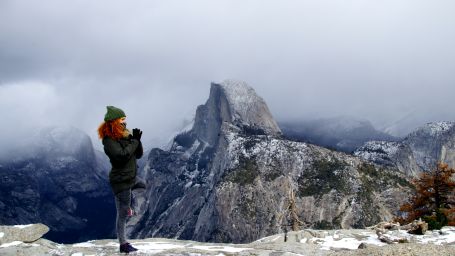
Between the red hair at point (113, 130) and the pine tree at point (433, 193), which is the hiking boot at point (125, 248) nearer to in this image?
the red hair at point (113, 130)

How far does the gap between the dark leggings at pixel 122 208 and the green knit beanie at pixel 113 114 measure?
107 inches

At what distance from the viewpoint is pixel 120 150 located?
18.0 meters

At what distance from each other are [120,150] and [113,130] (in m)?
0.77

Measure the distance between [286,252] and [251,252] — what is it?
1.49m

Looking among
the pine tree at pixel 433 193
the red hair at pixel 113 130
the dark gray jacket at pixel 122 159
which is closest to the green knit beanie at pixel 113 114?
the red hair at pixel 113 130

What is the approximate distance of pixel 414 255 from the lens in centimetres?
1973

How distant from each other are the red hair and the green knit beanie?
12 cm

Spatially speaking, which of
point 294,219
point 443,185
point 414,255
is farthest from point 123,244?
point 443,185

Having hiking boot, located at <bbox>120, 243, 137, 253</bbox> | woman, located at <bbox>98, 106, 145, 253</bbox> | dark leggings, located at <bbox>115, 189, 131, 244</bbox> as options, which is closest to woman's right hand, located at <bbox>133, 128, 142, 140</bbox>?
woman, located at <bbox>98, 106, 145, 253</bbox>

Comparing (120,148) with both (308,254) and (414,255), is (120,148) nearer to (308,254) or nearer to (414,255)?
(308,254)

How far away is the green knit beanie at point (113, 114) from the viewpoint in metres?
18.2

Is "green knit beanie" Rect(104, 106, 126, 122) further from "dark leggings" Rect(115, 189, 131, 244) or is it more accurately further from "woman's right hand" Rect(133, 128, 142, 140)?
"dark leggings" Rect(115, 189, 131, 244)

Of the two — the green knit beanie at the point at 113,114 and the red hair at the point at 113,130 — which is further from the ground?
the green knit beanie at the point at 113,114

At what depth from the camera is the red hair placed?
59.8 ft
